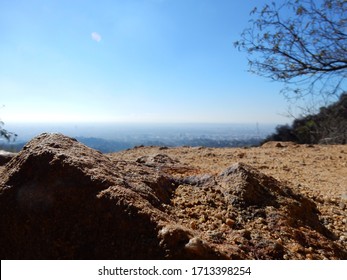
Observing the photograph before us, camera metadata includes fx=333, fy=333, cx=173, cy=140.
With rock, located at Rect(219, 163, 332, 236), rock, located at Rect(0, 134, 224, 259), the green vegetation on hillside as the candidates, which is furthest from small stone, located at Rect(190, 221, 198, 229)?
the green vegetation on hillside

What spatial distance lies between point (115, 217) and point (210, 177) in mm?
1402

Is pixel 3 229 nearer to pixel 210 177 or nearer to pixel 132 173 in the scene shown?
pixel 132 173

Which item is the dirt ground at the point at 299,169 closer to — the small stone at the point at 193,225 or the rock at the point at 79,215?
the small stone at the point at 193,225

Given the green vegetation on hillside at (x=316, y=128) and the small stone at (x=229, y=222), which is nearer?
the small stone at (x=229, y=222)

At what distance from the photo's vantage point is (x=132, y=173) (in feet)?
9.09

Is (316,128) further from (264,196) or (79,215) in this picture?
(79,215)

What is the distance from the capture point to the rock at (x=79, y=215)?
1747 mm

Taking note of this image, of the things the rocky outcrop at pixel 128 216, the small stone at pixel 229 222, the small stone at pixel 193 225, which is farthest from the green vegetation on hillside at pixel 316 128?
the small stone at pixel 193 225

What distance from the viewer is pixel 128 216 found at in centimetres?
187

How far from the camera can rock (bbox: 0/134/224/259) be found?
175cm

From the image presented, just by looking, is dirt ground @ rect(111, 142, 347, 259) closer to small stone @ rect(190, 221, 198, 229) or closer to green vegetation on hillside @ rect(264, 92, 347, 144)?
small stone @ rect(190, 221, 198, 229)

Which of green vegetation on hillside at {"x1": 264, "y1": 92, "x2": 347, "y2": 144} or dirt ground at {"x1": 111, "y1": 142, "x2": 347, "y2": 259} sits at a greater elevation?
green vegetation on hillside at {"x1": 264, "y1": 92, "x2": 347, "y2": 144}

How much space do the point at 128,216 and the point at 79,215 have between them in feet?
1.06
